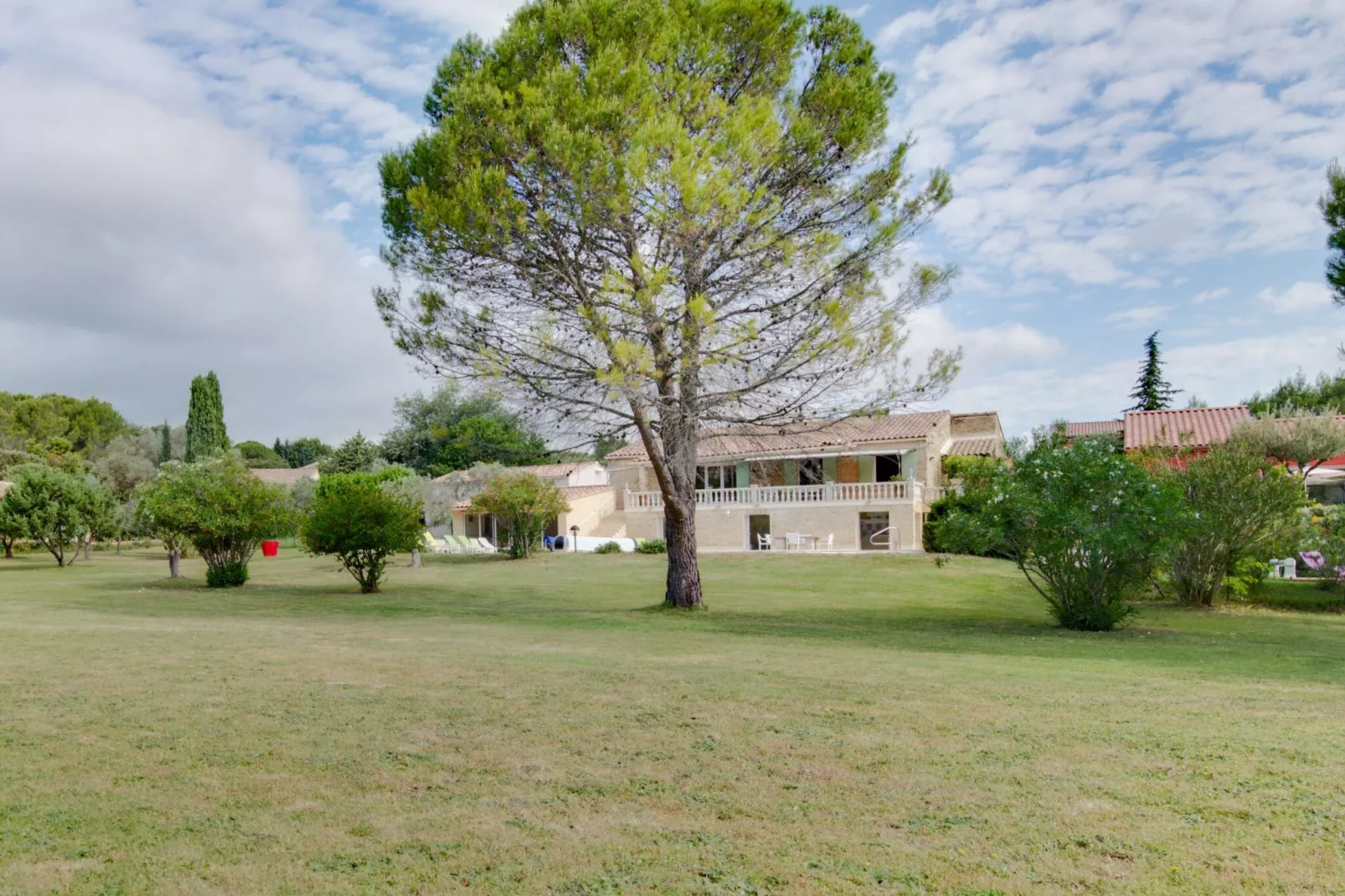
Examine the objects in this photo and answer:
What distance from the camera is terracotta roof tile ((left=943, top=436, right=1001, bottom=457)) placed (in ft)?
121

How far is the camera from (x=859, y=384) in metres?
15.8

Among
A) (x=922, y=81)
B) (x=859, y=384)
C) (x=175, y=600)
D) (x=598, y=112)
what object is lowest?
(x=175, y=600)

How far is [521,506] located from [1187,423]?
993 inches

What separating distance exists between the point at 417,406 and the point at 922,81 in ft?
191

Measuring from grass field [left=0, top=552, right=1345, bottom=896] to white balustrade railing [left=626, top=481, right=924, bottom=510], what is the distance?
76.3 ft

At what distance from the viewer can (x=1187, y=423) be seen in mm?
35906

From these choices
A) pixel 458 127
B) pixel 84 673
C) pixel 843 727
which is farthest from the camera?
pixel 458 127

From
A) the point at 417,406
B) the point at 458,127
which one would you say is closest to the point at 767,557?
the point at 458,127

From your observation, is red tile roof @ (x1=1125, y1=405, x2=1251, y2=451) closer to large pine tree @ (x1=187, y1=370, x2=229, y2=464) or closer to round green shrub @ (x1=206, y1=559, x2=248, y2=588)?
round green shrub @ (x1=206, y1=559, x2=248, y2=588)

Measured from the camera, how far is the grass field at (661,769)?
3.52m

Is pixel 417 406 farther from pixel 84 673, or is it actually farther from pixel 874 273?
pixel 84 673

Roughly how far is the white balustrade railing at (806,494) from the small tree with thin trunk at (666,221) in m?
18.3

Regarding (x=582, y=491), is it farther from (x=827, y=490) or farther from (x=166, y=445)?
(x=166, y=445)

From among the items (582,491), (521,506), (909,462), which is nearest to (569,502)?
(582,491)
